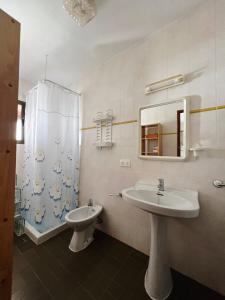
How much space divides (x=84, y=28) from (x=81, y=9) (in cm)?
27

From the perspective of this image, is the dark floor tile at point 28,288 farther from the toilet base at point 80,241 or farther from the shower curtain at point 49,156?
the shower curtain at point 49,156

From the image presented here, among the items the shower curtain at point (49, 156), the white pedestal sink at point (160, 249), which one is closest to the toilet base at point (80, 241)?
the shower curtain at point (49, 156)

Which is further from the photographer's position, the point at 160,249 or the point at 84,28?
the point at 84,28

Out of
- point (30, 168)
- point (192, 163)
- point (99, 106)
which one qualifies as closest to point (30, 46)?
point (99, 106)

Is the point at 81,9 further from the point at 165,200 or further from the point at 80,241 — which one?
the point at 80,241

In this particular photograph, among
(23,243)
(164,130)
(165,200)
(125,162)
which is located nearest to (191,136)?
(164,130)

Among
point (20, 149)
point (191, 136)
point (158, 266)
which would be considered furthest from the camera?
point (20, 149)

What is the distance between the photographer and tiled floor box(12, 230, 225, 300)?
110 centimetres

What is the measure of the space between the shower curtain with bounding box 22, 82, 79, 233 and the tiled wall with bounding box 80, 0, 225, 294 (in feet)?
1.89

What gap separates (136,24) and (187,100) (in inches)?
37.8

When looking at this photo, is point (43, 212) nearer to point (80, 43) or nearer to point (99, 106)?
point (99, 106)

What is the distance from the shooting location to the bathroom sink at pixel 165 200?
0.91 m

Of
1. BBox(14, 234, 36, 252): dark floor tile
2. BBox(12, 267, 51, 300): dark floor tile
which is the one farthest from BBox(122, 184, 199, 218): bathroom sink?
BBox(14, 234, 36, 252): dark floor tile

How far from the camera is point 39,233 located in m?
1.67
